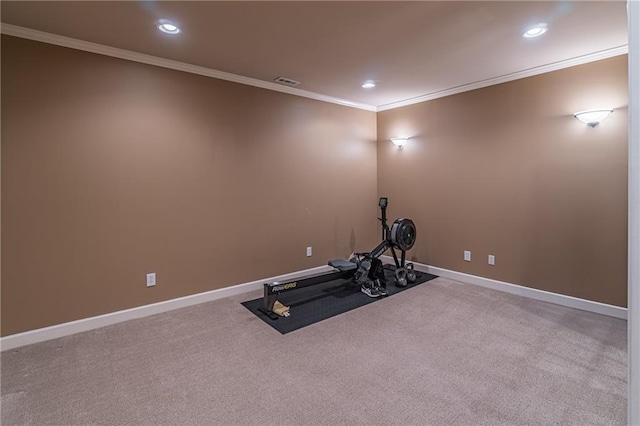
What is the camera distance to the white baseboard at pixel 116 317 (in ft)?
8.76

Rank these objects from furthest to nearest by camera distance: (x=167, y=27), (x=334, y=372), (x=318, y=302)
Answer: (x=318, y=302) < (x=167, y=27) < (x=334, y=372)

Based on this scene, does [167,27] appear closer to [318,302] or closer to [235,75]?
[235,75]

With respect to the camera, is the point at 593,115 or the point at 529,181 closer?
the point at 593,115

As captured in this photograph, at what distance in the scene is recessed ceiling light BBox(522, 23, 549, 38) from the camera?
8.54 feet

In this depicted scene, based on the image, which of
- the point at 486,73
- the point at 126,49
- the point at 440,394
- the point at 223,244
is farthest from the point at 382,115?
the point at 440,394

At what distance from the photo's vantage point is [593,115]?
3094mm

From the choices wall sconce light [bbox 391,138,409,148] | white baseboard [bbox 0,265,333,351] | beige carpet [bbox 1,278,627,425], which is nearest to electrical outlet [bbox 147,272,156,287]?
white baseboard [bbox 0,265,333,351]

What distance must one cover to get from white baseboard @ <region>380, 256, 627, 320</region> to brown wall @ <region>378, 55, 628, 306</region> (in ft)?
0.19

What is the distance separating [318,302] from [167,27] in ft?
9.59

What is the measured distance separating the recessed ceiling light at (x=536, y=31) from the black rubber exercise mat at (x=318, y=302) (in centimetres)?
285

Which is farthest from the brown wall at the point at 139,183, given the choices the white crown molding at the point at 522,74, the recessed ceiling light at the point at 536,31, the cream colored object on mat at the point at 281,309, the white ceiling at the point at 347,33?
the recessed ceiling light at the point at 536,31

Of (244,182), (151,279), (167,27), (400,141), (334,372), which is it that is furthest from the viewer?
(400,141)

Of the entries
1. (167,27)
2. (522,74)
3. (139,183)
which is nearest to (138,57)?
(167,27)

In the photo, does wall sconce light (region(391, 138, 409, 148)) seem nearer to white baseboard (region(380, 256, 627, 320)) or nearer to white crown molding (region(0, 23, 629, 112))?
white crown molding (region(0, 23, 629, 112))
